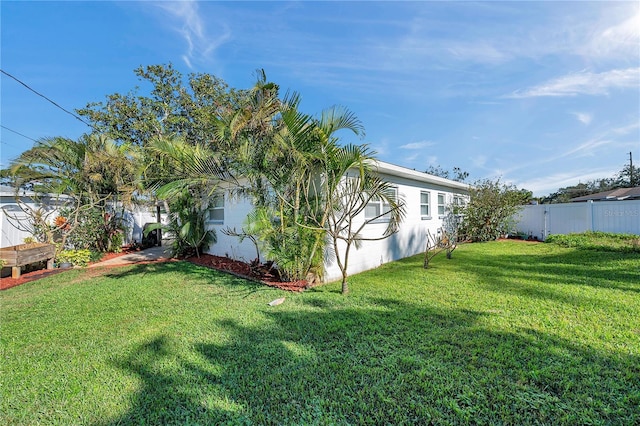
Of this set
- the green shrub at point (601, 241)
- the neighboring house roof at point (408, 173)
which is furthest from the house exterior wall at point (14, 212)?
the green shrub at point (601, 241)

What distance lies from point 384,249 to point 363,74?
18.3 ft

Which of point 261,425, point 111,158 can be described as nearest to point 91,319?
point 261,425

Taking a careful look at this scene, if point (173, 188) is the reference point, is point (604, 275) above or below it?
below

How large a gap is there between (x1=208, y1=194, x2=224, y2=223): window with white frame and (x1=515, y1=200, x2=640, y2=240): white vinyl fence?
13992 mm

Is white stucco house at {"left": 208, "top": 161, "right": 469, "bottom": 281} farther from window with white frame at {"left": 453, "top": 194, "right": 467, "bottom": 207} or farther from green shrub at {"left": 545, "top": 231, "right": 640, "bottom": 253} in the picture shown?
green shrub at {"left": 545, "top": 231, "right": 640, "bottom": 253}

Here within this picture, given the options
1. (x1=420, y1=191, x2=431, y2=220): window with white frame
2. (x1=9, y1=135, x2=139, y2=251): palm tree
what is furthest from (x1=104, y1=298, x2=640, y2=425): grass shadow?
(x1=9, y1=135, x2=139, y2=251): palm tree

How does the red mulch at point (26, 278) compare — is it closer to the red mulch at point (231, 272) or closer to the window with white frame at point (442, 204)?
the red mulch at point (231, 272)

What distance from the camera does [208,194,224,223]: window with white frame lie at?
9.73 m

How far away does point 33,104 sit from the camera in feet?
35.6

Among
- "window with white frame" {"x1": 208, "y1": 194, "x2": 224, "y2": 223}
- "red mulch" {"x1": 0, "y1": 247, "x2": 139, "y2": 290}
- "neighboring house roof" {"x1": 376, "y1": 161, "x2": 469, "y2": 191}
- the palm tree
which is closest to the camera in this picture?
"red mulch" {"x1": 0, "y1": 247, "x2": 139, "y2": 290}

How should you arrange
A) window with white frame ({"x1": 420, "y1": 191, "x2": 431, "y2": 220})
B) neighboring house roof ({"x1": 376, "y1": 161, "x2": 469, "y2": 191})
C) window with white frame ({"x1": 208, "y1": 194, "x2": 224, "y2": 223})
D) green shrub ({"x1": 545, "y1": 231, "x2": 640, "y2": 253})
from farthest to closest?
1. window with white frame ({"x1": 420, "y1": 191, "x2": 431, "y2": 220})
2. window with white frame ({"x1": 208, "y1": 194, "x2": 224, "y2": 223})
3. green shrub ({"x1": 545, "y1": 231, "x2": 640, "y2": 253})
4. neighboring house roof ({"x1": 376, "y1": 161, "x2": 469, "y2": 191})

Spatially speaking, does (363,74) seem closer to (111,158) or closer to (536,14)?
(536,14)

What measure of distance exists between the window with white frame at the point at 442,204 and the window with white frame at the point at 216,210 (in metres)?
8.99

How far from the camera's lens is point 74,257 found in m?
8.81
